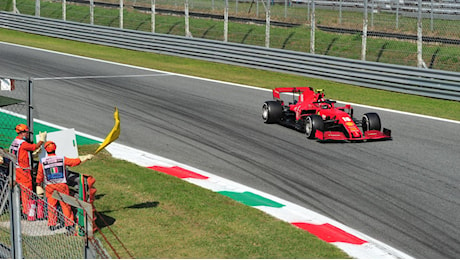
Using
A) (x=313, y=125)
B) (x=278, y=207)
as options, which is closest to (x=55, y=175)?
(x=278, y=207)

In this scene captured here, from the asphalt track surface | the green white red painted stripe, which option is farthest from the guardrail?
the green white red painted stripe

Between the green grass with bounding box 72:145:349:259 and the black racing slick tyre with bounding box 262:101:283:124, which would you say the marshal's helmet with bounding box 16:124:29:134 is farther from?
the black racing slick tyre with bounding box 262:101:283:124

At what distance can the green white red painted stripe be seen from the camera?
9.66 metres

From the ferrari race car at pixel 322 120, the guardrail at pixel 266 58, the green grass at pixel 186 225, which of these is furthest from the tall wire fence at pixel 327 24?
the green grass at pixel 186 225

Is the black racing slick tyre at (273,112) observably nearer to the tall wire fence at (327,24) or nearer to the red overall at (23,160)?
the tall wire fence at (327,24)

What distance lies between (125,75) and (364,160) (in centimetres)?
1141

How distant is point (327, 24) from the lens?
2855 cm

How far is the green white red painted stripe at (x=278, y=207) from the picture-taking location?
966cm

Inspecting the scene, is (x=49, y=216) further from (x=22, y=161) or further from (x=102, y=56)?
(x=102, y=56)

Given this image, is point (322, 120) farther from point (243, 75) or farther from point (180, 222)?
point (243, 75)

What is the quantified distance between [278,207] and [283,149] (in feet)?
11.7

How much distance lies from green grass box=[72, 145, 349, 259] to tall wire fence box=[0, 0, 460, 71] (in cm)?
1152

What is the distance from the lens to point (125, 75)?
77.0ft

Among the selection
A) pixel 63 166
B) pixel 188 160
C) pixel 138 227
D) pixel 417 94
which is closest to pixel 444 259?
pixel 138 227
